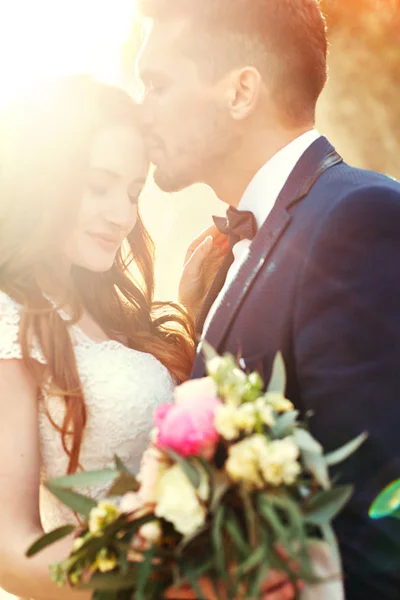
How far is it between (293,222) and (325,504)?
120 cm

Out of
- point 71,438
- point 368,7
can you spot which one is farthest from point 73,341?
point 368,7

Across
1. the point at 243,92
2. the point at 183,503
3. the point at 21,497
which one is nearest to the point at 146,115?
the point at 243,92

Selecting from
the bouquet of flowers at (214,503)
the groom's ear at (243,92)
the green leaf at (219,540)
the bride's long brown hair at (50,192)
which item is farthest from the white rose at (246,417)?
the groom's ear at (243,92)

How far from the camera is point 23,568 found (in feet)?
9.52

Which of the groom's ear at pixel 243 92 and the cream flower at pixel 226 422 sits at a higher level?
the groom's ear at pixel 243 92

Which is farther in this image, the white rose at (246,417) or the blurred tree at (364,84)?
the blurred tree at (364,84)

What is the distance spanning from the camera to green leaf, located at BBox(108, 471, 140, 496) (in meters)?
2.11

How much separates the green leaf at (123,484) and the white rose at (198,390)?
0.86 feet

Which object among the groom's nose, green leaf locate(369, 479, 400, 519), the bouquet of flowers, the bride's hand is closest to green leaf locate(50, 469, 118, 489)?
the bouquet of flowers

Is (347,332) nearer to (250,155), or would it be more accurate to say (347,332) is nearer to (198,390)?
(198,390)

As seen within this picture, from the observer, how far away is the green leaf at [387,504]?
2373 mm

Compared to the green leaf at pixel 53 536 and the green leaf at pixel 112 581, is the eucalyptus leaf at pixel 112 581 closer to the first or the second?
the green leaf at pixel 112 581

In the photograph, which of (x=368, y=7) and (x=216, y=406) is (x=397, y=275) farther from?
(x=368, y=7)

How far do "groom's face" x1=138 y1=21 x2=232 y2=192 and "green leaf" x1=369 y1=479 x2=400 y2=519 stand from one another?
171cm
